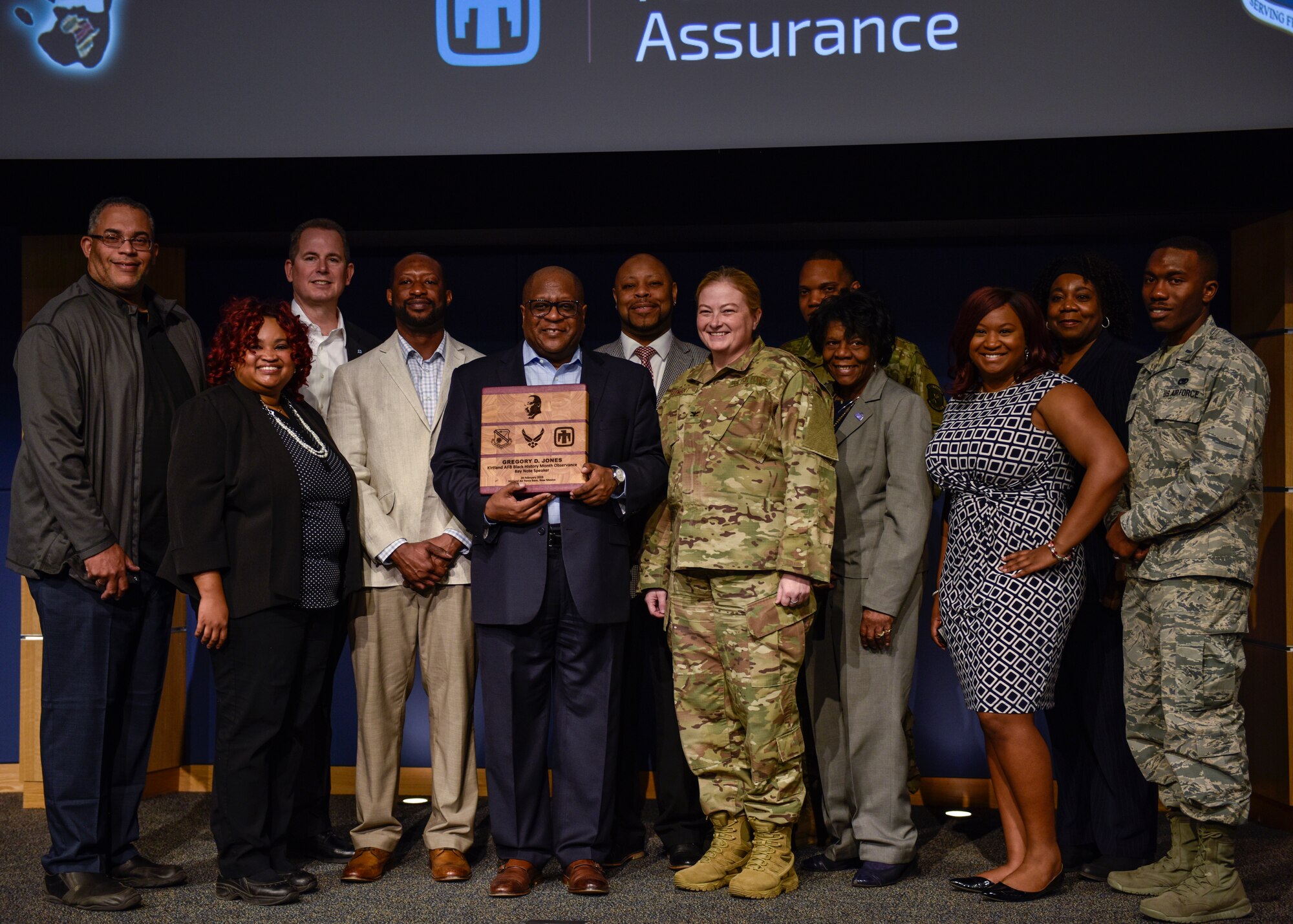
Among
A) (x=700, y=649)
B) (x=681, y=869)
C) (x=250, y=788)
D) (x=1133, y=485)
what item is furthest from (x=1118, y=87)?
(x=250, y=788)

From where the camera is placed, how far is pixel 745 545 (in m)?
3.20

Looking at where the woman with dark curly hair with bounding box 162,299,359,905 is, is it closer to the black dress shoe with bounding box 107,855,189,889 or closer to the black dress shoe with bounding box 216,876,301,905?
the black dress shoe with bounding box 216,876,301,905

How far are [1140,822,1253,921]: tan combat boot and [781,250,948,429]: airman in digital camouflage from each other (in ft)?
5.01

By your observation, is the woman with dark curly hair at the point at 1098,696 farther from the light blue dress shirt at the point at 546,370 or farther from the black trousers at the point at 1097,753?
the light blue dress shirt at the point at 546,370

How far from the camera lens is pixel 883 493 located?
11.3 feet

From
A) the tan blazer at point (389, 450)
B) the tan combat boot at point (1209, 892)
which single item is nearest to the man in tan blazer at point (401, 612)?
the tan blazer at point (389, 450)

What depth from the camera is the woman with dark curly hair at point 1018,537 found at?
10.2 ft

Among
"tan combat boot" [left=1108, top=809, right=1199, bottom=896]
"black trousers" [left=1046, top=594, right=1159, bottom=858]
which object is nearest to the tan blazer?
"black trousers" [left=1046, top=594, right=1159, bottom=858]

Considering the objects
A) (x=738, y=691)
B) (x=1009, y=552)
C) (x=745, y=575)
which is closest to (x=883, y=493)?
(x=1009, y=552)

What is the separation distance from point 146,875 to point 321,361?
1726 mm

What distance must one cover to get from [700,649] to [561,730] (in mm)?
511

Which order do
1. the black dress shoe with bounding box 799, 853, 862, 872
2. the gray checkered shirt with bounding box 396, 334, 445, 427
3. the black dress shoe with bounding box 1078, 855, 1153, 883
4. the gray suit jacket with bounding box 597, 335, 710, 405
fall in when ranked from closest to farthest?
the black dress shoe with bounding box 1078, 855, 1153, 883, the black dress shoe with bounding box 799, 853, 862, 872, the gray checkered shirt with bounding box 396, 334, 445, 427, the gray suit jacket with bounding box 597, 335, 710, 405

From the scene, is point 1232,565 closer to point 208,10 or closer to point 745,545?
point 745,545

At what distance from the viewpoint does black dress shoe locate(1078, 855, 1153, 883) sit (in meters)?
3.35
